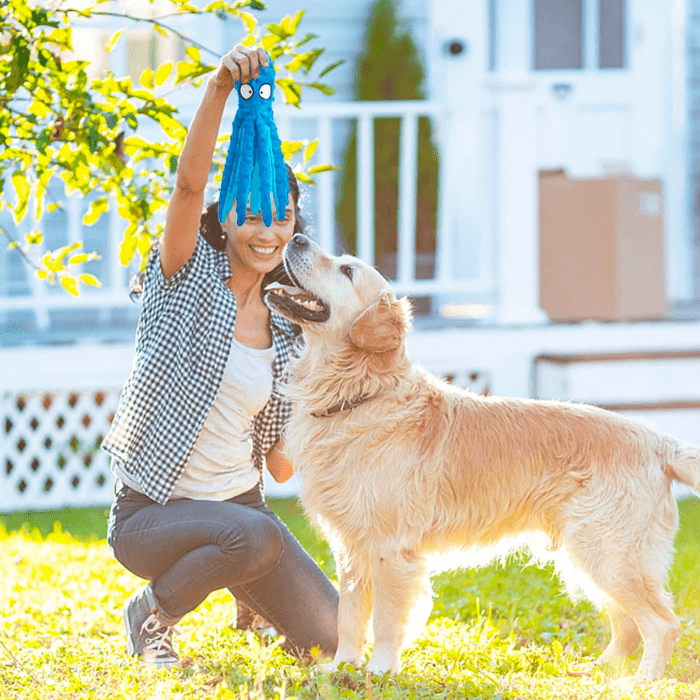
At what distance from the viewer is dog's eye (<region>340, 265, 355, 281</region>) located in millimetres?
3281

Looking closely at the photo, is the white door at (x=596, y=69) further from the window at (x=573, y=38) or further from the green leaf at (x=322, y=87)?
the green leaf at (x=322, y=87)

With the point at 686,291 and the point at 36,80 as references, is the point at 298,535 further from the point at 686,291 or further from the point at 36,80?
the point at 686,291

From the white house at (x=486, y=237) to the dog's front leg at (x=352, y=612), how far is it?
3.23 m

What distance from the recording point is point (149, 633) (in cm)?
331

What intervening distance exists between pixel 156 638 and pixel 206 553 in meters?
0.37

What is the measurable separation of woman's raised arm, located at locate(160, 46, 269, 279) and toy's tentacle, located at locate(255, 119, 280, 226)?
14 cm

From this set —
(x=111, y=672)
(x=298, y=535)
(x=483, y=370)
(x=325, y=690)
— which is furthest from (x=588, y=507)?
(x=483, y=370)

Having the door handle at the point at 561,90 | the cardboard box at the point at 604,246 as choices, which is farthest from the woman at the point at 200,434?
the door handle at the point at 561,90

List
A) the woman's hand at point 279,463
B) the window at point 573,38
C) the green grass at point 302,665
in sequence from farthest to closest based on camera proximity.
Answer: the window at point 573,38 < the woman's hand at point 279,463 < the green grass at point 302,665

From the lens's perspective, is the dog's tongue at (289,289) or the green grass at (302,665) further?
the dog's tongue at (289,289)

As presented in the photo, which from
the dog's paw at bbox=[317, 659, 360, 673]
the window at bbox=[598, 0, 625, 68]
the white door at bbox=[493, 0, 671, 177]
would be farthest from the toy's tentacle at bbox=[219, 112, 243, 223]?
the window at bbox=[598, 0, 625, 68]

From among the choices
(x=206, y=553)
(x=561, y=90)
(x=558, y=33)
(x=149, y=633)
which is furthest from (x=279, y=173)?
(x=558, y=33)

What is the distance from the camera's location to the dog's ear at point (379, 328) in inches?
126

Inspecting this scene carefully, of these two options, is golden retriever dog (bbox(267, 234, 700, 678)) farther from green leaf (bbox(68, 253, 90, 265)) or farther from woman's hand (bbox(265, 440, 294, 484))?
green leaf (bbox(68, 253, 90, 265))
